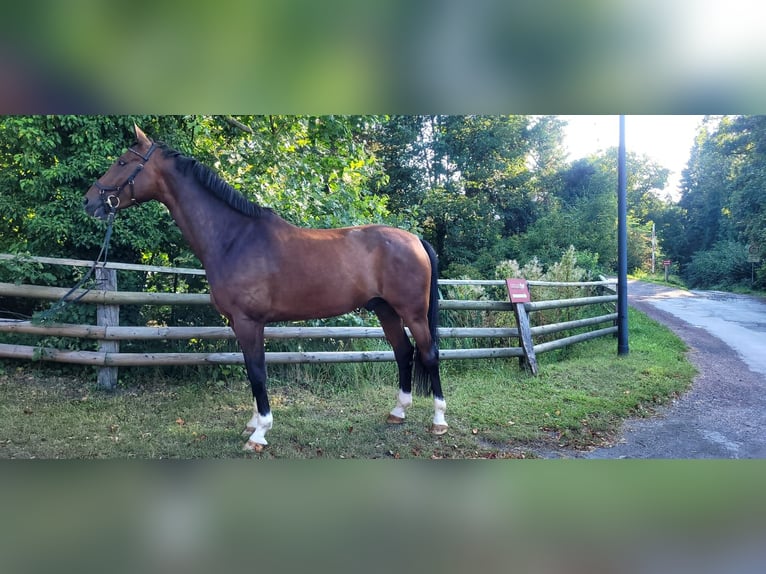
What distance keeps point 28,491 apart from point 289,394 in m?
1.76

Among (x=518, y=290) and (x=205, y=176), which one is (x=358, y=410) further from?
(x=205, y=176)

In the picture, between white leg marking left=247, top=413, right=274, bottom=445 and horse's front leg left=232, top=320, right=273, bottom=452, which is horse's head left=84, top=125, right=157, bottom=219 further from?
white leg marking left=247, top=413, right=274, bottom=445

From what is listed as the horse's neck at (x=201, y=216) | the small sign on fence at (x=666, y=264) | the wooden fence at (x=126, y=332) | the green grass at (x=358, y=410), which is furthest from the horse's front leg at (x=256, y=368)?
the small sign on fence at (x=666, y=264)

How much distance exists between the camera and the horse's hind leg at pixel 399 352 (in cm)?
336

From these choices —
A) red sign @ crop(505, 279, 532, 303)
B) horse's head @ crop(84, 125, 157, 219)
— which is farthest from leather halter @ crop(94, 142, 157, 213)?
red sign @ crop(505, 279, 532, 303)

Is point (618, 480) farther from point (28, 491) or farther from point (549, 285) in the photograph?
point (28, 491)

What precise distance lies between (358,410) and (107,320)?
2221 mm

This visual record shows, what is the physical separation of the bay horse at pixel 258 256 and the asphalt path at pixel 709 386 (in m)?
1.47

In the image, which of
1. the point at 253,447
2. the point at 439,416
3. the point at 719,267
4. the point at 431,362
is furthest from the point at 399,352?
the point at 719,267

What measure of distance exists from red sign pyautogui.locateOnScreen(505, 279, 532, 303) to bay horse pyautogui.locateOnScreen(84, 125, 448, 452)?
48.5 inches

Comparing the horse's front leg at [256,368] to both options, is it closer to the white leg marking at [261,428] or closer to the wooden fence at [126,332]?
the white leg marking at [261,428]
